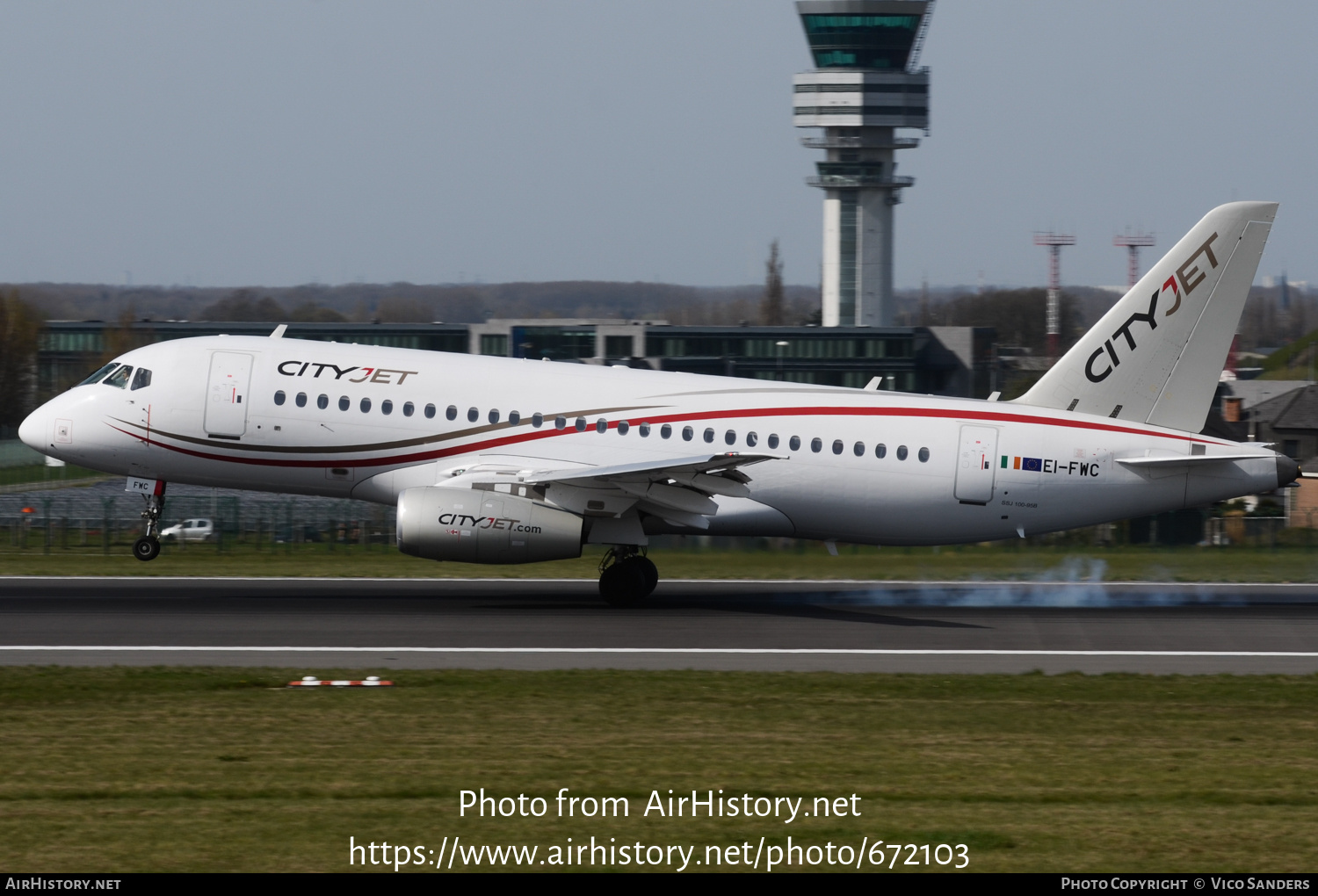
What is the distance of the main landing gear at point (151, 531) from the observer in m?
25.6

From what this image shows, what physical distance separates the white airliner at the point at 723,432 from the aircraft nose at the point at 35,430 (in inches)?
1.8

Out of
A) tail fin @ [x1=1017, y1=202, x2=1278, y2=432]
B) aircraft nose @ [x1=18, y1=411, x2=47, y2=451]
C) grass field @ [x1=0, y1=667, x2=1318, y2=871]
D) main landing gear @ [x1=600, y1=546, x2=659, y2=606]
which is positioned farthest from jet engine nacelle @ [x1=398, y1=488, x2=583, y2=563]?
tail fin @ [x1=1017, y1=202, x2=1278, y2=432]

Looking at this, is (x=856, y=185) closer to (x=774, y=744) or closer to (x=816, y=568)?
(x=816, y=568)

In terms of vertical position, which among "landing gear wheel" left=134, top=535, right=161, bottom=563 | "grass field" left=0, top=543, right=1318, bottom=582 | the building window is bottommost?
"grass field" left=0, top=543, right=1318, bottom=582

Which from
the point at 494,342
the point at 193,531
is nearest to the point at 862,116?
the point at 494,342

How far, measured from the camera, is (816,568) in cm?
3183

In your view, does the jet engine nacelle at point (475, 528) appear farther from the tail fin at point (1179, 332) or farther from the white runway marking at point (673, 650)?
the tail fin at point (1179, 332)

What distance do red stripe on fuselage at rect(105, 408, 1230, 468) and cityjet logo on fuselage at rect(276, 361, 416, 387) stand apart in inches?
54.0

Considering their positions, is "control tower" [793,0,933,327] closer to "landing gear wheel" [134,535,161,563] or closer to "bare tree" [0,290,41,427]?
"bare tree" [0,290,41,427]

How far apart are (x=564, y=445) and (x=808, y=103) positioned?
111 metres

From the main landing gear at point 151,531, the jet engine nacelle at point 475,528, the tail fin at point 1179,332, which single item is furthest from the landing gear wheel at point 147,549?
the tail fin at point 1179,332

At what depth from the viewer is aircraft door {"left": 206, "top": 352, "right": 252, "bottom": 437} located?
2536cm

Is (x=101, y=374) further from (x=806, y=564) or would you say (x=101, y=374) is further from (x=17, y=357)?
(x=17, y=357)
